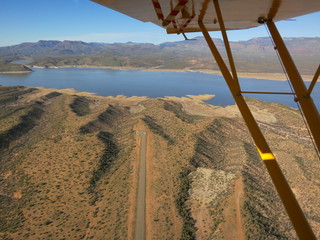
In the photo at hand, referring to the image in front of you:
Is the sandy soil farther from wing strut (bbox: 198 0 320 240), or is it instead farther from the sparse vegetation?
the sparse vegetation

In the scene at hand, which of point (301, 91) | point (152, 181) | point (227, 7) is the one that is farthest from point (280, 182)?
point (152, 181)

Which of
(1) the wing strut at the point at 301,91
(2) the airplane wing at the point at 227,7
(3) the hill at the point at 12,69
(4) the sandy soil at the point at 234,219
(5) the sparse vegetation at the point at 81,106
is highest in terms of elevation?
(2) the airplane wing at the point at 227,7

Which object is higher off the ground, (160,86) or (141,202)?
(141,202)

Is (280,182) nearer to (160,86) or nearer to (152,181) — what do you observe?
(152,181)

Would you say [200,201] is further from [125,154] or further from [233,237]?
[125,154]

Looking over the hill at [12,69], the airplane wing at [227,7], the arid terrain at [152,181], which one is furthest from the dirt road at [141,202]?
the hill at [12,69]

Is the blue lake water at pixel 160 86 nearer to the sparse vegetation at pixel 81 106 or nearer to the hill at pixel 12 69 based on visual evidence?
the hill at pixel 12 69

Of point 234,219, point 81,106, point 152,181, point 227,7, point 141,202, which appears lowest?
point 81,106

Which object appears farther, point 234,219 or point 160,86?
point 160,86

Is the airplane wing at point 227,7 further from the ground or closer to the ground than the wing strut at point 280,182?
further from the ground
